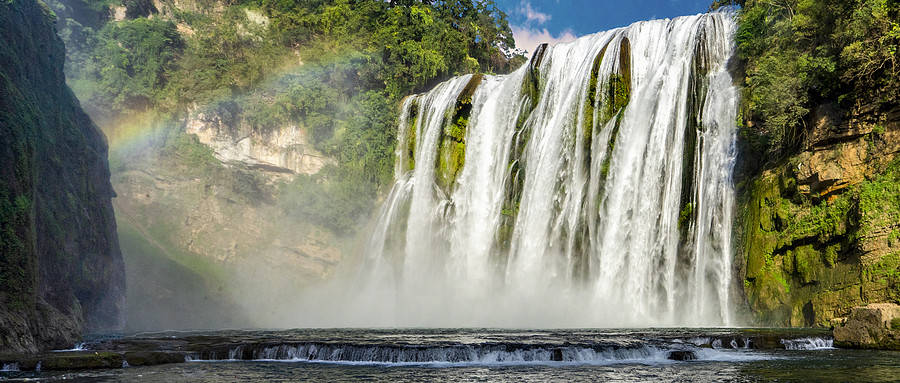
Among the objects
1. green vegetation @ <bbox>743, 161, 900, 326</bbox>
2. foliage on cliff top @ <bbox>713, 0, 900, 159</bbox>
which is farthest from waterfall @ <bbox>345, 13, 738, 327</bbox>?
foliage on cliff top @ <bbox>713, 0, 900, 159</bbox>

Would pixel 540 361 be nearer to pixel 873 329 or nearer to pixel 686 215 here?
pixel 873 329

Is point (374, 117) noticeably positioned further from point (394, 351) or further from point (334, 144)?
point (394, 351)

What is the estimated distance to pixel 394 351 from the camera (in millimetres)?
12805

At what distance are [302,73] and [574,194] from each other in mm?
23529

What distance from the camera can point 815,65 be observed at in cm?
1791

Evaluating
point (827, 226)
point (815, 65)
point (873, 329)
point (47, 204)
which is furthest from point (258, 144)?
point (873, 329)

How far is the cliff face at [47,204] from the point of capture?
15.1 metres

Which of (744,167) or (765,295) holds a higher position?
(744,167)

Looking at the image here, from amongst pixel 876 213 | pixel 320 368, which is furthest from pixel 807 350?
pixel 320 368

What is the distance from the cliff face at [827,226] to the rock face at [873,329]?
6.78 ft

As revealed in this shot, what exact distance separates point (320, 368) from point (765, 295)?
13744 millimetres

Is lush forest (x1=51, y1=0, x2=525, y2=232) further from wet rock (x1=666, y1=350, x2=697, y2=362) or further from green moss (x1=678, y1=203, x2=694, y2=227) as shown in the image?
wet rock (x1=666, y1=350, x2=697, y2=362)

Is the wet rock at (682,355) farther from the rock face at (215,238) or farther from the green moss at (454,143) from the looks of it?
the rock face at (215,238)

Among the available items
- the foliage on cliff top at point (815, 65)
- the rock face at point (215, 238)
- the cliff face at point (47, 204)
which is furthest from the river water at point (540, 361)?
the rock face at point (215, 238)
